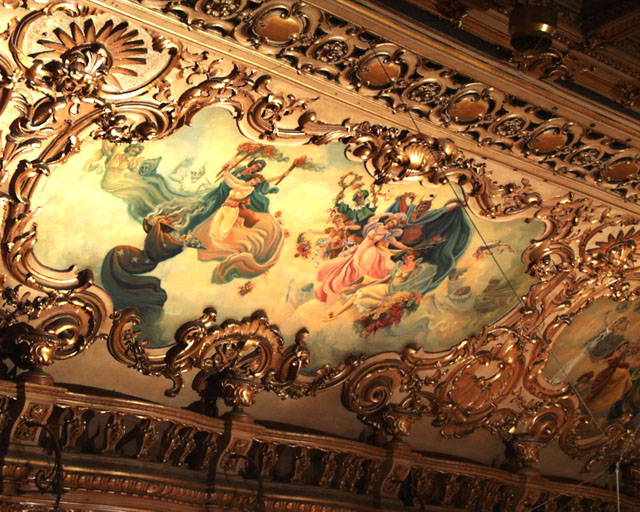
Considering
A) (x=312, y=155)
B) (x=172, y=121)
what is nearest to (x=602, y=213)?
(x=312, y=155)

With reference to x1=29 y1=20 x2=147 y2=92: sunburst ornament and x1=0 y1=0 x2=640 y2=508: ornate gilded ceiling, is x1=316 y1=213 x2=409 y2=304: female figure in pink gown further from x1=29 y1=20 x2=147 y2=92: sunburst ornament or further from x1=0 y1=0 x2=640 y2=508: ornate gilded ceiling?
x1=29 y1=20 x2=147 y2=92: sunburst ornament

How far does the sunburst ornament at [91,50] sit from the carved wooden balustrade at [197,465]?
253 cm

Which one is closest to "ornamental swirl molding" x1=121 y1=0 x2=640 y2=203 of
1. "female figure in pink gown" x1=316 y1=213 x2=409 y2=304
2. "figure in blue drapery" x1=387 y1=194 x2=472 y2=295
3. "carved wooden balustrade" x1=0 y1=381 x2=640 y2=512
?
"figure in blue drapery" x1=387 y1=194 x2=472 y2=295

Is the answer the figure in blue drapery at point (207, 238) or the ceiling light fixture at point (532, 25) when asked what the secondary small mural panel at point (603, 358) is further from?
the ceiling light fixture at point (532, 25)

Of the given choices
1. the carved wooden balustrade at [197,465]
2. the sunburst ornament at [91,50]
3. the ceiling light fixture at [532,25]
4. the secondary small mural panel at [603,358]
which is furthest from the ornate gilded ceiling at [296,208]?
the ceiling light fixture at [532,25]

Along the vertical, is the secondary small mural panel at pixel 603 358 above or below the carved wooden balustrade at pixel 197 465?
above

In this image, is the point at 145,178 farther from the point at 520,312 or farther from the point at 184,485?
the point at 520,312

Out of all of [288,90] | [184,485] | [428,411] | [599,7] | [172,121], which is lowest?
[184,485]

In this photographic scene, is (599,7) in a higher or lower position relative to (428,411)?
higher

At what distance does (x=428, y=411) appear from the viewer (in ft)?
31.6

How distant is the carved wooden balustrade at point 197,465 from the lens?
6992 millimetres

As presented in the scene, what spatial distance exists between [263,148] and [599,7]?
2.69 meters

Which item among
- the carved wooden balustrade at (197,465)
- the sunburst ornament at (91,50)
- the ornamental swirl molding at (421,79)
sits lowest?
the carved wooden balustrade at (197,465)

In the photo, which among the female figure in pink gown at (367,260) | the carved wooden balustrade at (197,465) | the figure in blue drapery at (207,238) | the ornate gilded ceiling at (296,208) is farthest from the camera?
the female figure in pink gown at (367,260)
